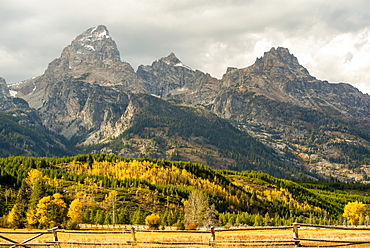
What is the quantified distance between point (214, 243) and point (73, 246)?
1582cm

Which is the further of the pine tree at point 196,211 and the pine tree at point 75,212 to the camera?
the pine tree at point 196,211

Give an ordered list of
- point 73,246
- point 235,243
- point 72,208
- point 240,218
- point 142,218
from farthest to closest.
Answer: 1. point 240,218
2. point 142,218
3. point 72,208
4. point 73,246
5. point 235,243

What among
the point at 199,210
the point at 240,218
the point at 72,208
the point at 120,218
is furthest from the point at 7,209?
the point at 240,218

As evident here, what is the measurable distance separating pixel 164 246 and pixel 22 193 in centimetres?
15384

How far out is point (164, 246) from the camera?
36.9 meters

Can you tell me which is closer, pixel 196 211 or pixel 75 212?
pixel 75 212

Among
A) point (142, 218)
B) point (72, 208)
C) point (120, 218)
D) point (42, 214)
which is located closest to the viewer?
point (42, 214)

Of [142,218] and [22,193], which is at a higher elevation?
[22,193]

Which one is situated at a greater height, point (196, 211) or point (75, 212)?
point (75, 212)

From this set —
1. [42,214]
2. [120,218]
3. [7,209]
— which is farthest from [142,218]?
[7,209]

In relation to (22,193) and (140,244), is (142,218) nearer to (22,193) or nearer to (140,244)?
(22,193)

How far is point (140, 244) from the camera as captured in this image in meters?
38.1

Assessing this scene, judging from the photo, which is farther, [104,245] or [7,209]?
[7,209]

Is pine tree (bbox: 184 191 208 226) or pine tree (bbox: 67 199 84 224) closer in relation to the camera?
pine tree (bbox: 67 199 84 224)
